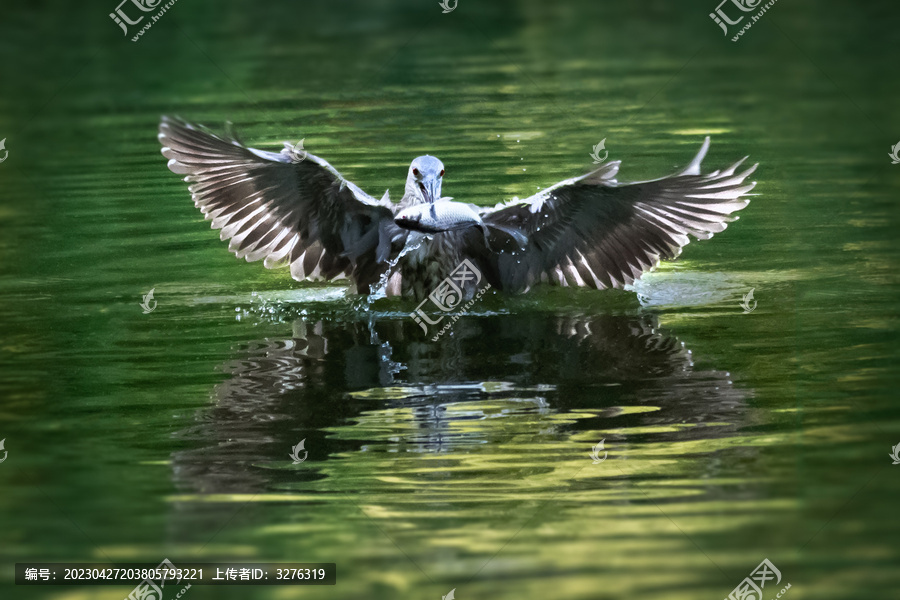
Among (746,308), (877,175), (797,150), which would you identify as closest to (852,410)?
(746,308)

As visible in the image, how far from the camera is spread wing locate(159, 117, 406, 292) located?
697 cm

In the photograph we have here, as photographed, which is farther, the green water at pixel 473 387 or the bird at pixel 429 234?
the bird at pixel 429 234

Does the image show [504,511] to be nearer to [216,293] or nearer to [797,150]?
[216,293]

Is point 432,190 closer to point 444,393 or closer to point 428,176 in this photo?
point 428,176

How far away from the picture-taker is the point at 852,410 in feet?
18.0

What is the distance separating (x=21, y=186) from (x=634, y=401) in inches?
257

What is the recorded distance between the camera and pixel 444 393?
5742 mm

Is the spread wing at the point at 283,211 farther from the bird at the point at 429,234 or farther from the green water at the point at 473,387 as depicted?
the green water at the point at 473,387

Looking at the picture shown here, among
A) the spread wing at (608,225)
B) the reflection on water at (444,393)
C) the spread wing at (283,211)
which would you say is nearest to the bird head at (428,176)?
the spread wing at (283,211)

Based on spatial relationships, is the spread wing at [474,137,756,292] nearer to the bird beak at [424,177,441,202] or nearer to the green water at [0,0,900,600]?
the green water at [0,0,900,600]

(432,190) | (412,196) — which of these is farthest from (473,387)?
(412,196)

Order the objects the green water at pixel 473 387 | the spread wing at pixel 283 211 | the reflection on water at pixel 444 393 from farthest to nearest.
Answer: the spread wing at pixel 283 211 → the reflection on water at pixel 444 393 → the green water at pixel 473 387

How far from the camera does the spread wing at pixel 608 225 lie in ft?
22.7

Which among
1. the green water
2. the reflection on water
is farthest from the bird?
the reflection on water
